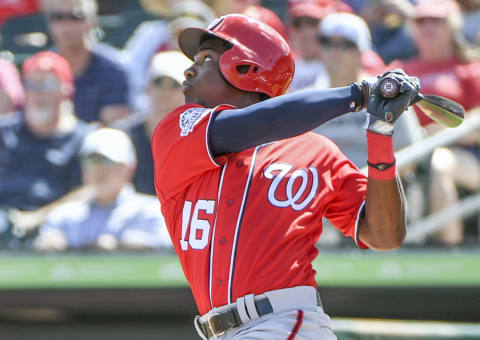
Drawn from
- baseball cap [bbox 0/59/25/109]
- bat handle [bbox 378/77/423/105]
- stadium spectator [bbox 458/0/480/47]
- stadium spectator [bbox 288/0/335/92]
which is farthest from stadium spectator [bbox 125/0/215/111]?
bat handle [bbox 378/77/423/105]

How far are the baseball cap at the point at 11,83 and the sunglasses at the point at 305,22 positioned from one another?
198 centimetres

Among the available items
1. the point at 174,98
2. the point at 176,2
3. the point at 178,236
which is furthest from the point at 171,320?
the point at 178,236

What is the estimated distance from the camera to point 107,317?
6.18m

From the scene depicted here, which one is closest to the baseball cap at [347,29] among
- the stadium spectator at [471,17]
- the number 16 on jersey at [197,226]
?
the stadium spectator at [471,17]

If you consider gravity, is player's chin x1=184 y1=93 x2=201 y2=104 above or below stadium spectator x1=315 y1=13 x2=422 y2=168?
below

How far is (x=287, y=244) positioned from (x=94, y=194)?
324 cm

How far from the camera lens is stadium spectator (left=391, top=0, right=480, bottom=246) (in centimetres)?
529

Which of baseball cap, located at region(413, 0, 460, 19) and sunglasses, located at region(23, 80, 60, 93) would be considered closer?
baseball cap, located at region(413, 0, 460, 19)

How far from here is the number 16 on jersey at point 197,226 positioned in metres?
2.78

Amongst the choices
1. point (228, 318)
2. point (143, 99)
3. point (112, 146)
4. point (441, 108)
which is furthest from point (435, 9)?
point (228, 318)

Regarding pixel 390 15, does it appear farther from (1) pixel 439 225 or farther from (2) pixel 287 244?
(2) pixel 287 244

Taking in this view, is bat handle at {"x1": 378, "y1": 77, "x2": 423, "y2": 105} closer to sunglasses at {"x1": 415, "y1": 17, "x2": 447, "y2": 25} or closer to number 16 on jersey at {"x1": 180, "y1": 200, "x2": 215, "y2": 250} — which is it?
number 16 on jersey at {"x1": 180, "y1": 200, "x2": 215, "y2": 250}

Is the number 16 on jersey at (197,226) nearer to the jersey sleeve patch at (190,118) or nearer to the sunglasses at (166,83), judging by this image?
the jersey sleeve patch at (190,118)

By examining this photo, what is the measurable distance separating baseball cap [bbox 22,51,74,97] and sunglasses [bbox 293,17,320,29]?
1.60 meters
